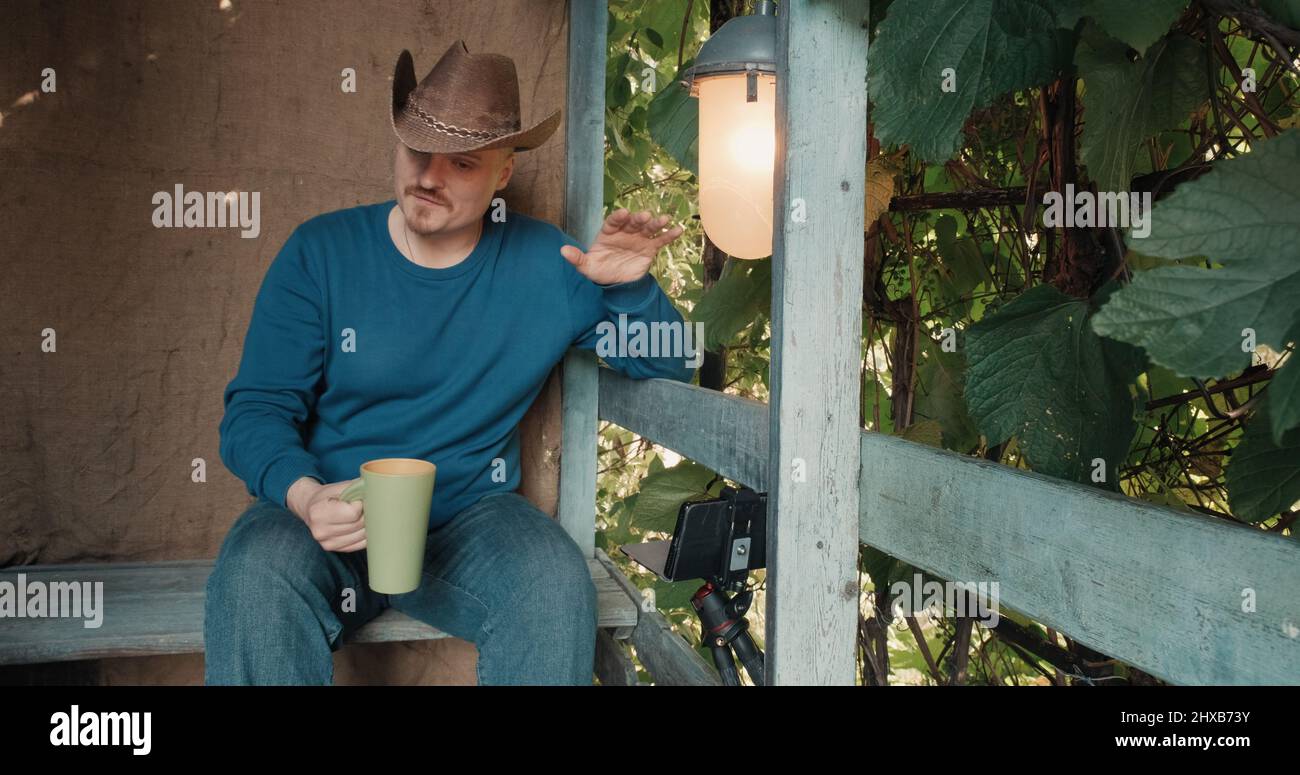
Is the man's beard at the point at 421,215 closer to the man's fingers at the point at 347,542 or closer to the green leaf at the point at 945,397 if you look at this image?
the man's fingers at the point at 347,542

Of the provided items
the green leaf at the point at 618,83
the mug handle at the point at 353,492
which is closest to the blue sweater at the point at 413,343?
the mug handle at the point at 353,492

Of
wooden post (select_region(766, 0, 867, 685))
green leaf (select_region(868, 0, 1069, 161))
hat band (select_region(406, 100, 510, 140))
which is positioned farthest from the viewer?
hat band (select_region(406, 100, 510, 140))

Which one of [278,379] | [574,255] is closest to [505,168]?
[574,255]

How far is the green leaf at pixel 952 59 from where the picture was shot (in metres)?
0.98

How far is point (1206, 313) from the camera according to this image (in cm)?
64

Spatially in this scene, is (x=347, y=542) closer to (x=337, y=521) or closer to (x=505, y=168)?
(x=337, y=521)

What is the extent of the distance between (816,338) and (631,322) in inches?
30.7

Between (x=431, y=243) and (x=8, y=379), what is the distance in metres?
0.90

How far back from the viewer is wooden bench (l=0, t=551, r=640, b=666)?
1754 mm

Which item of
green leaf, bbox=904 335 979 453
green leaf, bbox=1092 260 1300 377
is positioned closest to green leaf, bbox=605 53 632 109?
green leaf, bbox=904 335 979 453

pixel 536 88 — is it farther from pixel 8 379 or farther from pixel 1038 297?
pixel 1038 297

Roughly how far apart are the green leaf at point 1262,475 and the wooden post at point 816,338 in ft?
1.44

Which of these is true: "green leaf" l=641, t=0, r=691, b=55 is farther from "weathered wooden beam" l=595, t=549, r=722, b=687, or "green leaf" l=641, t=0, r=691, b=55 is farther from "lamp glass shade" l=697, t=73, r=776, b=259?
"weathered wooden beam" l=595, t=549, r=722, b=687
